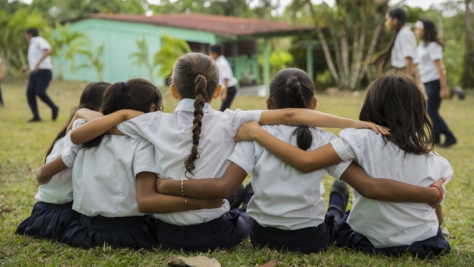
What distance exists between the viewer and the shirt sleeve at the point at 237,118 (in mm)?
2887

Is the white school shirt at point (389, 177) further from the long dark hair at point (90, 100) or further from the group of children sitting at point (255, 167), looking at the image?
the long dark hair at point (90, 100)

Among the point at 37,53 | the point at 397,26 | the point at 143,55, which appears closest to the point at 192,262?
the point at 397,26

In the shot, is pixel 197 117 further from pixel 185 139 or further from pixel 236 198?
pixel 236 198

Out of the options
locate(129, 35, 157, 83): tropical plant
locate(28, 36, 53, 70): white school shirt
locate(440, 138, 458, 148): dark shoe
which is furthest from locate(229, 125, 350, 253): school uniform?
locate(129, 35, 157, 83): tropical plant

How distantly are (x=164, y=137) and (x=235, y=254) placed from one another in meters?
0.72

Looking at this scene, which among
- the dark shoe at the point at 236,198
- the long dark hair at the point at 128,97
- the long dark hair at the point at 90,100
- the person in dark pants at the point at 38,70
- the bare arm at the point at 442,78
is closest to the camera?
the long dark hair at the point at 128,97

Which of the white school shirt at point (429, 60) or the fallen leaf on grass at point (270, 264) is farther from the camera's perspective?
the white school shirt at point (429, 60)

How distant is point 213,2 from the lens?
32000 mm

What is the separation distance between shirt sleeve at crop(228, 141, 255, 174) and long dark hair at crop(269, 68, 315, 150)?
243 millimetres

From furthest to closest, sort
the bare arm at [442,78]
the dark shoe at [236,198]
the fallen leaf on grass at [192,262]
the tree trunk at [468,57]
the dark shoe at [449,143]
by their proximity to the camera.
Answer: the tree trunk at [468,57], the dark shoe at [449,143], the bare arm at [442,78], the dark shoe at [236,198], the fallen leaf on grass at [192,262]

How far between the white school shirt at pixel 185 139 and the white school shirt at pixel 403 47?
4.78 m

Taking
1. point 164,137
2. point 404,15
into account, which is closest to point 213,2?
point 404,15

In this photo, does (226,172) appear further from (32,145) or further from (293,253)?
(32,145)

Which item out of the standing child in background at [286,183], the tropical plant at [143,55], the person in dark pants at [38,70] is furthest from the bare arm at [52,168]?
the tropical plant at [143,55]
